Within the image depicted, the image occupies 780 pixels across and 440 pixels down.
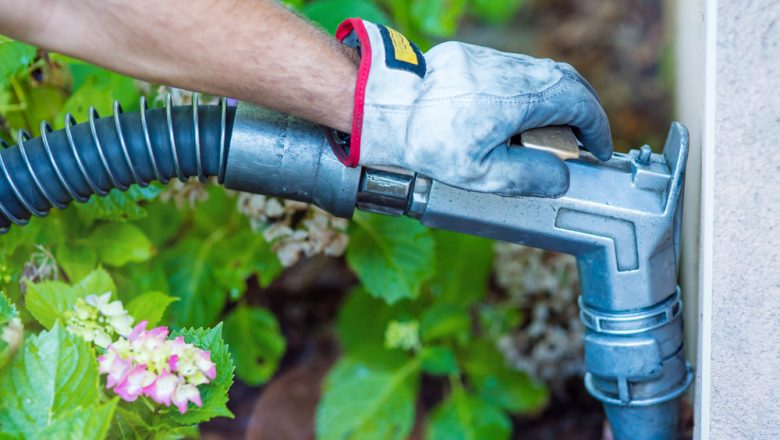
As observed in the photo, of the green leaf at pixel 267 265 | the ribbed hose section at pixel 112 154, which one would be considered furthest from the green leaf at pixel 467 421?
the ribbed hose section at pixel 112 154

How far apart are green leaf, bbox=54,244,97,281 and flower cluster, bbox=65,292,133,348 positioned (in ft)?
1.12

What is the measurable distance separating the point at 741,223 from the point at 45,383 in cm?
96

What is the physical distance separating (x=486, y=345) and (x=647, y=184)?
39.7 inches

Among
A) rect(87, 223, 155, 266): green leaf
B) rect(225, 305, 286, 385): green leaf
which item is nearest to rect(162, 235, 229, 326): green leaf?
rect(225, 305, 286, 385): green leaf

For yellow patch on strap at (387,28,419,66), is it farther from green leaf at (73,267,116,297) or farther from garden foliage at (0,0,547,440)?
green leaf at (73,267,116,297)

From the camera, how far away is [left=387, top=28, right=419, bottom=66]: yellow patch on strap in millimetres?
1147

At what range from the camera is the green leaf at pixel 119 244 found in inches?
63.0

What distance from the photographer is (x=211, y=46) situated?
1.10 metres

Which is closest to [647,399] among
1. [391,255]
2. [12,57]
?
[391,255]

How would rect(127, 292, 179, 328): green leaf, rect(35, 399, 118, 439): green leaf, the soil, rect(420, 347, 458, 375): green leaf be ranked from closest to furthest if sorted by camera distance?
rect(35, 399, 118, 439): green leaf, rect(127, 292, 179, 328): green leaf, rect(420, 347, 458, 375): green leaf, the soil

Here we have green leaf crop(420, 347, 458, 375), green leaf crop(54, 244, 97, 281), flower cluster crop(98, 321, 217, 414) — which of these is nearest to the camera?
flower cluster crop(98, 321, 217, 414)

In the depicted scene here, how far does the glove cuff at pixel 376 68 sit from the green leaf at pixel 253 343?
3.05ft

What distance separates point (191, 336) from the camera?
3.90 ft

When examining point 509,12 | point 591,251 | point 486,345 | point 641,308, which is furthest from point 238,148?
point 509,12
